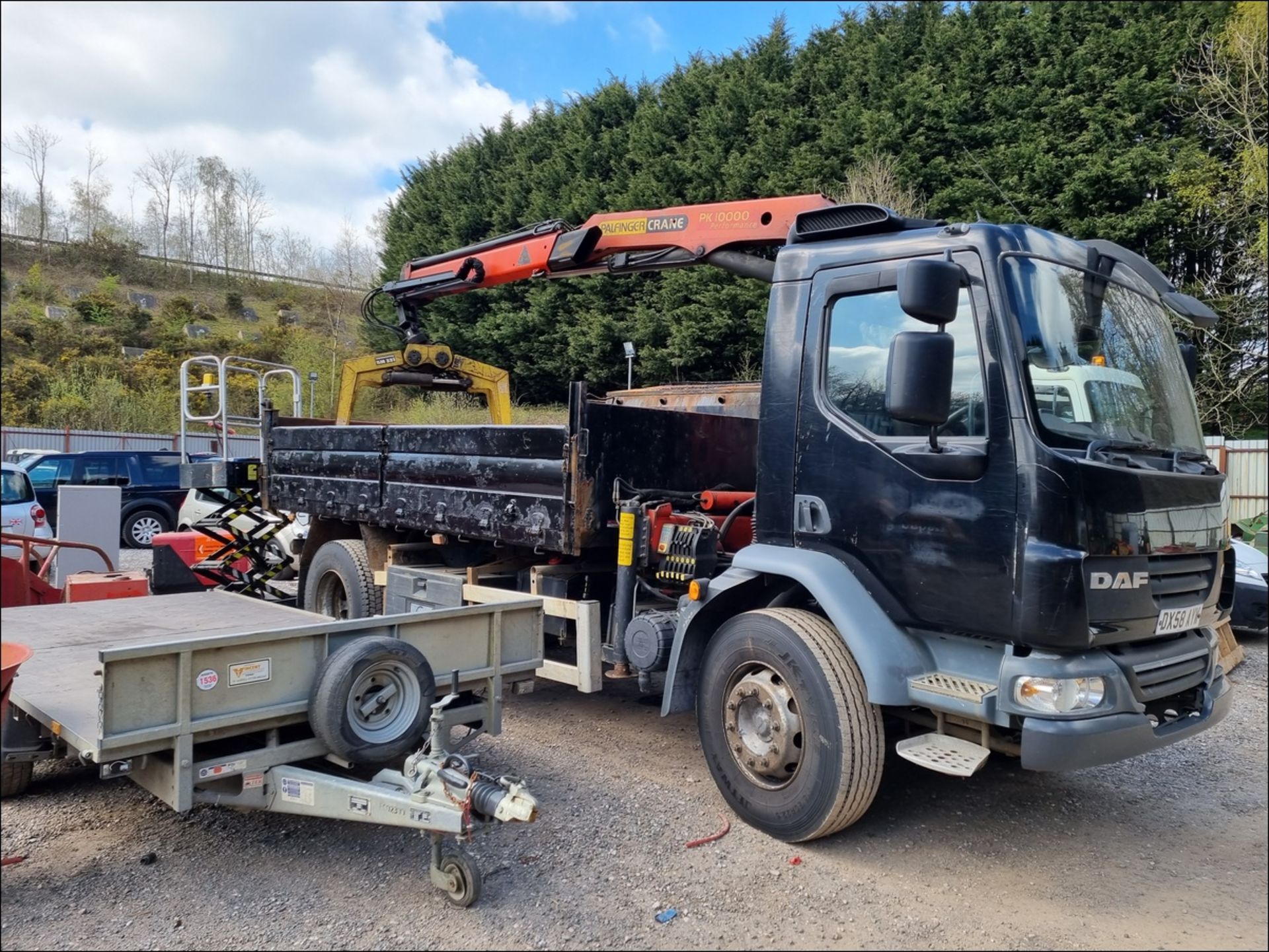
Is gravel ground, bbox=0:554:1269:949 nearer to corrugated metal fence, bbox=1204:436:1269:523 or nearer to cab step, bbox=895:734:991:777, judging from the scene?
cab step, bbox=895:734:991:777

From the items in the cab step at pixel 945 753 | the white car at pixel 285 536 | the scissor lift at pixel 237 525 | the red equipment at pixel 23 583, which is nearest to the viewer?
the cab step at pixel 945 753

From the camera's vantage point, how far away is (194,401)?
1123 inches

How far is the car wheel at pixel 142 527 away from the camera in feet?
53.4

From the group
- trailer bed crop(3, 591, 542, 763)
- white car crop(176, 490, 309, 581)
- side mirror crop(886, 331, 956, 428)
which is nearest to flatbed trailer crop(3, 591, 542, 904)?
trailer bed crop(3, 591, 542, 763)

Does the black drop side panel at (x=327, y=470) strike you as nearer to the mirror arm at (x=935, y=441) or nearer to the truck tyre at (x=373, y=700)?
the truck tyre at (x=373, y=700)

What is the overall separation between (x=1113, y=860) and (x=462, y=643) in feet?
9.82

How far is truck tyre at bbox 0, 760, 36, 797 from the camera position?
4137mm

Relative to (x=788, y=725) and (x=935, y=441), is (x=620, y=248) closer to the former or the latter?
(x=935, y=441)

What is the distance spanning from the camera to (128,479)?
16.5 metres

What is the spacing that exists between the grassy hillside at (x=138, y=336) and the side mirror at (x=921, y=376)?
1441 cm

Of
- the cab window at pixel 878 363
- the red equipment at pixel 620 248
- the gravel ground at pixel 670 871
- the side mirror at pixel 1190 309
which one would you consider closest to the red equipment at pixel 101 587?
the gravel ground at pixel 670 871

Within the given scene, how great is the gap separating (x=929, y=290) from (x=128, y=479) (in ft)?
55.2

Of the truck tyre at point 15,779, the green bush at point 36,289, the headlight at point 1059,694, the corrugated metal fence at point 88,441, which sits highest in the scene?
the green bush at point 36,289

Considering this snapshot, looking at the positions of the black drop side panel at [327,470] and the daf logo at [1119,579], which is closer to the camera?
the daf logo at [1119,579]
